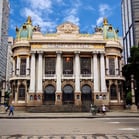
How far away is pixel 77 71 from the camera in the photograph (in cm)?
5328

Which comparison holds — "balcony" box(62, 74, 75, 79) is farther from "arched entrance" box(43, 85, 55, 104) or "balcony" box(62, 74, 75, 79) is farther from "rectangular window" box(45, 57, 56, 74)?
"arched entrance" box(43, 85, 55, 104)

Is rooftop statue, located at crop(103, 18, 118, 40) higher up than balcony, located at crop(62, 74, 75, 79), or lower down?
higher up

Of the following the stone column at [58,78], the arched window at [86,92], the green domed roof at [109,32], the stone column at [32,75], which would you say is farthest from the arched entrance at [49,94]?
the green domed roof at [109,32]

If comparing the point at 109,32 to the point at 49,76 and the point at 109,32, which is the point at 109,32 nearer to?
the point at 109,32

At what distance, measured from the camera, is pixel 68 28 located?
55719 millimetres

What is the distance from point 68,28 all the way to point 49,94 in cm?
1581

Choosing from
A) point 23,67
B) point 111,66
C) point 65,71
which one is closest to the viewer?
point 65,71

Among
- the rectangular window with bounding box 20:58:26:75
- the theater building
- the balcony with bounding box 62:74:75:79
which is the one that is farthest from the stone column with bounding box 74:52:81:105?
the rectangular window with bounding box 20:58:26:75

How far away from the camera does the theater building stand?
172 feet

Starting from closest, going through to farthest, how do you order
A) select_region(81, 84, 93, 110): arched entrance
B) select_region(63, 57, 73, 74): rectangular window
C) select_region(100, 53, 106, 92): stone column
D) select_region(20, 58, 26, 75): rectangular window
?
select_region(100, 53, 106, 92): stone column → select_region(81, 84, 93, 110): arched entrance → select_region(63, 57, 73, 74): rectangular window → select_region(20, 58, 26, 75): rectangular window

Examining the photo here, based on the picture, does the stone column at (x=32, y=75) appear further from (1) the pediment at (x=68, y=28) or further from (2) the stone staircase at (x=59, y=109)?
(1) the pediment at (x=68, y=28)

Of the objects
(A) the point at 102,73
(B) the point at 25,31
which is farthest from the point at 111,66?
(B) the point at 25,31

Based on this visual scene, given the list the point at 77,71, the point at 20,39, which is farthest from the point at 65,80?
the point at 20,39

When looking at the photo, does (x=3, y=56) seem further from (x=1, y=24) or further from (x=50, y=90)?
(x=50, y=90)
